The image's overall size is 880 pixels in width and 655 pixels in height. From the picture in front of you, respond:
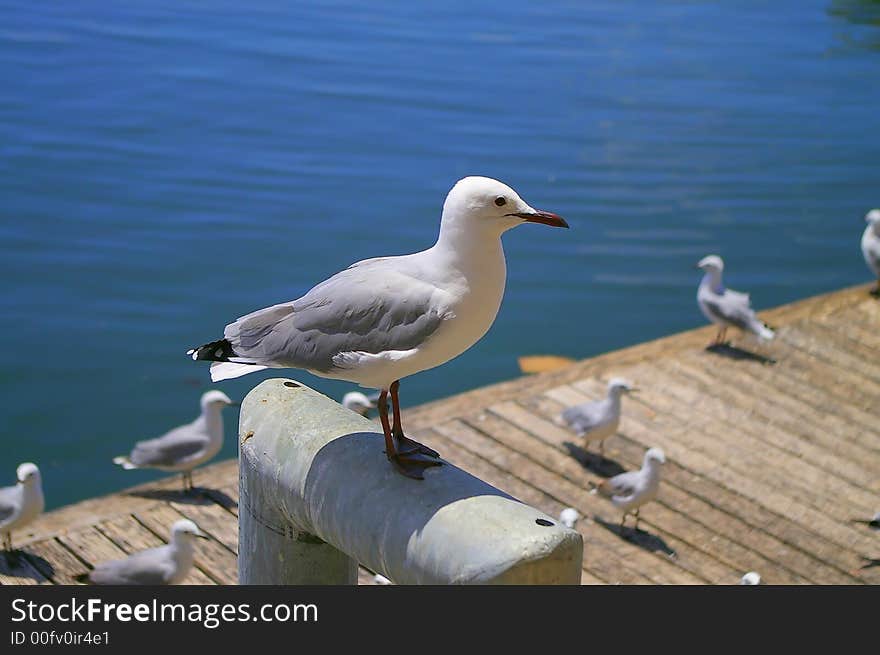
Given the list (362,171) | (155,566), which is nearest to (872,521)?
Answer: (155,566)

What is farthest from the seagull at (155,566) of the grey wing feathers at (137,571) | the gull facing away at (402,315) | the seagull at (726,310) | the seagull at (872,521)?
the seagull at (726,310)

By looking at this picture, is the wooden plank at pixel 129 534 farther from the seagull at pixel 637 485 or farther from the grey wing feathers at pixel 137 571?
the seagull at pixel 637 485

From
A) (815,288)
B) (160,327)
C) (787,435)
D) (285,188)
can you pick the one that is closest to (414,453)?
(787,435)

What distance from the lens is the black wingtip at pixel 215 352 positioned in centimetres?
274

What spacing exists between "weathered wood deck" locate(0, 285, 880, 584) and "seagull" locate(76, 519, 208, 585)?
160mm

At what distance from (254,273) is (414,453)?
611 cm

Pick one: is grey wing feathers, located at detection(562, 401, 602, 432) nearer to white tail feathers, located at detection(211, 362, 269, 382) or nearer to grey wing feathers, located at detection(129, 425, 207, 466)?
grey wing feathers, located at detection(129, 425, 207, 466)

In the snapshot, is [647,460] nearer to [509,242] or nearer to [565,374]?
[565,374]

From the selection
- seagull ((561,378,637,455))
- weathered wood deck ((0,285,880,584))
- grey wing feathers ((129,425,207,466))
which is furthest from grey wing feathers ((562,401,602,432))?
grey wing feathers ((129,425,207,466))

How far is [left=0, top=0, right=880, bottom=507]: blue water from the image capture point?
770cm

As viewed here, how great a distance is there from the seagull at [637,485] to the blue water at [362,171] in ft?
7.92

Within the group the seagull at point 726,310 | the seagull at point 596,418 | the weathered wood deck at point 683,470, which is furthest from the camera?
the seagull at point 726,310

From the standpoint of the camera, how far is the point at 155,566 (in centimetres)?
433

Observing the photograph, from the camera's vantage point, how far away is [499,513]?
2170mm
